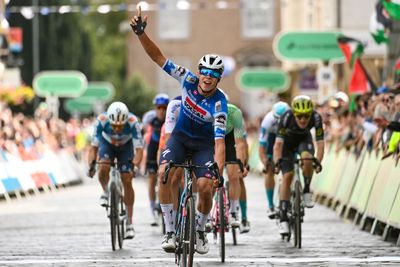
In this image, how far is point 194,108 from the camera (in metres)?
13.6

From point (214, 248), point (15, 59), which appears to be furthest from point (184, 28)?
point (214, 248)

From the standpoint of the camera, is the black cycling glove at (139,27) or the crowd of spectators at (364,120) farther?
the crowd of spectators at (364,120)

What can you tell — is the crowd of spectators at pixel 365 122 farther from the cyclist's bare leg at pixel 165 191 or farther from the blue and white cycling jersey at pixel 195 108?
the cyclist's bare leg at pixel 165 191

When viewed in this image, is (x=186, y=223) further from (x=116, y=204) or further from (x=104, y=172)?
(x=104, y=172)

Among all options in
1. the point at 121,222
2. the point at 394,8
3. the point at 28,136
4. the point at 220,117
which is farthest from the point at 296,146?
the point at 28,136

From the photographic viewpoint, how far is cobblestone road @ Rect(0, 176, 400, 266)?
15125 millimetres

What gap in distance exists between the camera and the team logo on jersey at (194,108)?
44.7 feet

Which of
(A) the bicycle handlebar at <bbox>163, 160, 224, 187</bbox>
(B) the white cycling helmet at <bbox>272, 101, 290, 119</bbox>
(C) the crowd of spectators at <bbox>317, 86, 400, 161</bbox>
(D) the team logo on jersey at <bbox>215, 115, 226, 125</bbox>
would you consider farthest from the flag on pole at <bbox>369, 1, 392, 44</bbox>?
(A) the bicycle handlebar at <bbox>163, 160, 224, 187</bbox>

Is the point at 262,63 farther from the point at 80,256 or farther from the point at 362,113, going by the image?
the point at 80,256

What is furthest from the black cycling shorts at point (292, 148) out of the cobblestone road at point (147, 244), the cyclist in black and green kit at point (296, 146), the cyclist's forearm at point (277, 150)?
the cobblestone road at point (147, 244)

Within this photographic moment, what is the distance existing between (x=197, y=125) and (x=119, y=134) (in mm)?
4375

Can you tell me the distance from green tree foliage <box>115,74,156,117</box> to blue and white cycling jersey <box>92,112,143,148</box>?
57.0m

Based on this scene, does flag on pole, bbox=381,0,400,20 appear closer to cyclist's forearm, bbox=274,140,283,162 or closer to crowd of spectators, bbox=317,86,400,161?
crowd of spectators, bbox=317,86,400,161

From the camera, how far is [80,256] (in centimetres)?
A: 1598
